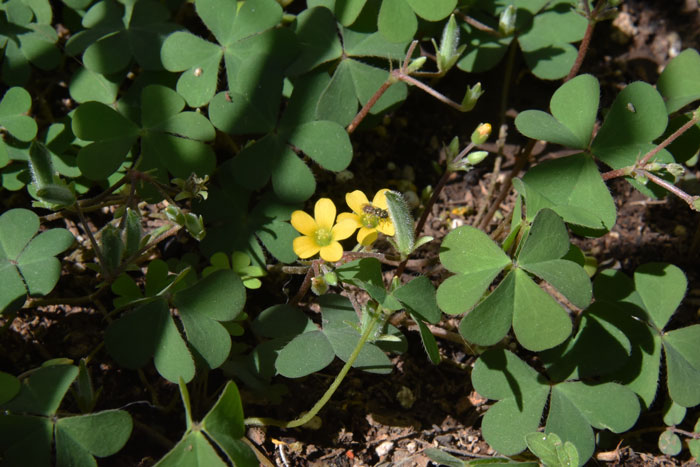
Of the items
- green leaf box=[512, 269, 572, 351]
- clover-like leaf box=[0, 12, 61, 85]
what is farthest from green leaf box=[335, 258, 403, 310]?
clover-like leaf box=[0, 12, 61, 85]

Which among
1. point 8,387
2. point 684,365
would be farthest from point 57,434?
point 684,365

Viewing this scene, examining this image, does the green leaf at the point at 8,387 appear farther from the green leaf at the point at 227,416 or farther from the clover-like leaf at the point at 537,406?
the clover-like leaf at the point at 537,406

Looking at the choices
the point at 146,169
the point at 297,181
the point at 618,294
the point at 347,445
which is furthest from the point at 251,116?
the point at 618,294

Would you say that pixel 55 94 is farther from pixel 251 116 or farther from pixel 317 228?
pixel 317 228

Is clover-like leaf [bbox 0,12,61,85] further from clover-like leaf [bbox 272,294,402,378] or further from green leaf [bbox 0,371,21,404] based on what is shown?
clover-like leaf [bbox 272,294,402,378]

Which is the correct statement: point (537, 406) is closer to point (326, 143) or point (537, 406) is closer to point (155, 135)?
point (326, 143)
